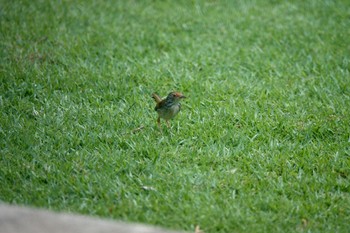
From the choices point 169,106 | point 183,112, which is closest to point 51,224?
point 169,106

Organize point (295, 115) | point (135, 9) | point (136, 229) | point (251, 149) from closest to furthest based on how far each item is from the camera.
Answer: point (136, 229) < point (251, 149) < point (295, 115) < point (135, 9)

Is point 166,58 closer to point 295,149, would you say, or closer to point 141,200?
point 295,149

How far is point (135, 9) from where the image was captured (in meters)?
9.64

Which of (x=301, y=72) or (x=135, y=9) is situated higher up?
(x=135, y=9)

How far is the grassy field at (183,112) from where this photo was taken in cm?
502

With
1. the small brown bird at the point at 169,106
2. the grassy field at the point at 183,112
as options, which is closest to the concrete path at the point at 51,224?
the grassy field at the point at 183,112

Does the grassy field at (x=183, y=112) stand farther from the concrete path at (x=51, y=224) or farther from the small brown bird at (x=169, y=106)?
the concrete path at (x=51, y=224)

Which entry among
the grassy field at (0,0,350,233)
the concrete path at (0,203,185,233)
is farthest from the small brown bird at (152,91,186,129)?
the concrete path at (0,203,185,233)

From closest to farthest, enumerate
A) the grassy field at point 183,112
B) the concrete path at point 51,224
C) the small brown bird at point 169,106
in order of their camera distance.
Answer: the concrete path at point 51,224 → the grassy field at point 183,112 → the small brown bird at point 169,106

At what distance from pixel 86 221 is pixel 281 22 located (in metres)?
6.23

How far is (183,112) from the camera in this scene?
6.75 meters

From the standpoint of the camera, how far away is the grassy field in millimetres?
5023

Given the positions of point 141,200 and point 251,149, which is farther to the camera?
point 251,149

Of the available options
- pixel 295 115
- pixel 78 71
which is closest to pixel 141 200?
pixel 295 115
